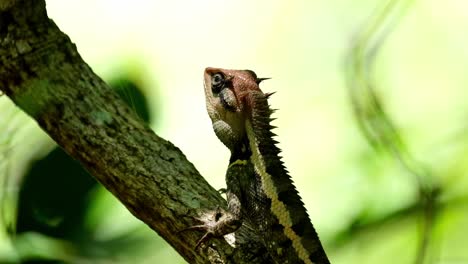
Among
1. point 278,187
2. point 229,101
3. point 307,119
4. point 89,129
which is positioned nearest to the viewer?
point 89,129

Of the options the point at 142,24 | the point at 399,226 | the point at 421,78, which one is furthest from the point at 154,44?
the point at 399,226

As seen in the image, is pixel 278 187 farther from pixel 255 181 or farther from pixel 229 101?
pixel 229 101

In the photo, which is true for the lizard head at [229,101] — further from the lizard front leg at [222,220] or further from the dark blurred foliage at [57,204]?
the dark blurred foliage at [57,204]

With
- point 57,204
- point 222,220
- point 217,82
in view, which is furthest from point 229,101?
point 57,204

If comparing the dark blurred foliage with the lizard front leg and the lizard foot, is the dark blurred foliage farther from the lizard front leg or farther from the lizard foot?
the lizard foot

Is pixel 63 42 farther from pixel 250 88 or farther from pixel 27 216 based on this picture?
pixel 27 216
